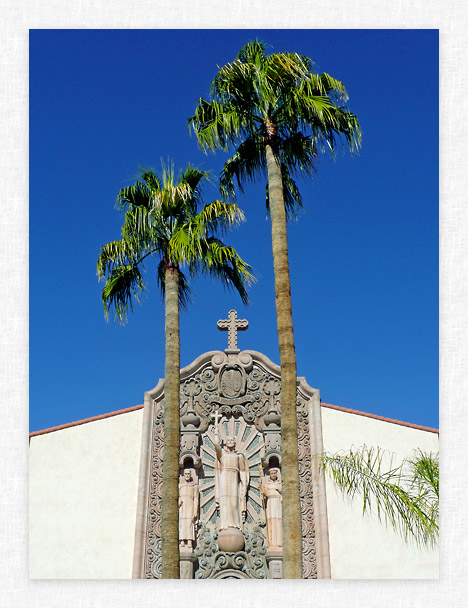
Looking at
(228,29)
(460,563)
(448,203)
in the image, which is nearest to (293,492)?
(460,563)

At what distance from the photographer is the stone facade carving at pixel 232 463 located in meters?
15.7

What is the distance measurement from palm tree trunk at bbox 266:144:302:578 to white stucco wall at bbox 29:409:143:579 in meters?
6.72

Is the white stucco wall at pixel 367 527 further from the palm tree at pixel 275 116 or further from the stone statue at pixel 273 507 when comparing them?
the palm tree at pixel 275 116

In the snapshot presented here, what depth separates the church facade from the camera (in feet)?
49.3

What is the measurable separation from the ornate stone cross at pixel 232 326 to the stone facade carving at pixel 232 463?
32 mm

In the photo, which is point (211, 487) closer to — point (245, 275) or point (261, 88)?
point (245, 275)

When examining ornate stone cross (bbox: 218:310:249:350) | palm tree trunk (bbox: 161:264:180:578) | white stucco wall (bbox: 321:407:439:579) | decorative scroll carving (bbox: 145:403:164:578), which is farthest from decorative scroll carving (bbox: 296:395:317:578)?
palm tree trunk (bbox: 161:264:180:578)

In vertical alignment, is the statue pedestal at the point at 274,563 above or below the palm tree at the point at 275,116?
below

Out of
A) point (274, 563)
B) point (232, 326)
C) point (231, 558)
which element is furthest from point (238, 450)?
point (232, 326)

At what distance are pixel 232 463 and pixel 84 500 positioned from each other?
310 centimetres

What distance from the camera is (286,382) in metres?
9.98

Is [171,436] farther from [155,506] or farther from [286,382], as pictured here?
[155,506]

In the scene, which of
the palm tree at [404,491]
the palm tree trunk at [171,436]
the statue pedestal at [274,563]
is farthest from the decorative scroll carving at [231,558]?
the palm tree trunk at [171,436]
